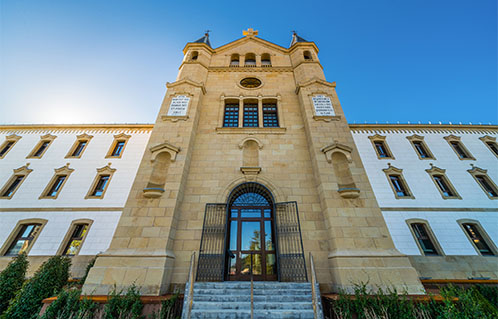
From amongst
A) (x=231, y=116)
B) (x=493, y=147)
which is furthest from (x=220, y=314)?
(x=493, y=147)

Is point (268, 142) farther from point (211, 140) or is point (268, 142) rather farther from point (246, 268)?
point (246, 268)

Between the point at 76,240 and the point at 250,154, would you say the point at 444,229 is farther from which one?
the point at 76,240

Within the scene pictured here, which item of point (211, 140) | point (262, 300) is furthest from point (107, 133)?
point (262, 300)

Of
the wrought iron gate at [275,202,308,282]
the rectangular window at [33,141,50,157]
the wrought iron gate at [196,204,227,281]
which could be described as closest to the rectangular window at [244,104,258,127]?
the wrought iron gate at [275,202,308,282]

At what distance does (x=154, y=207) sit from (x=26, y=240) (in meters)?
11.3

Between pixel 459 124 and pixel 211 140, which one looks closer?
pixel 211 140

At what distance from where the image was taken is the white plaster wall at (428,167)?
12.7 m

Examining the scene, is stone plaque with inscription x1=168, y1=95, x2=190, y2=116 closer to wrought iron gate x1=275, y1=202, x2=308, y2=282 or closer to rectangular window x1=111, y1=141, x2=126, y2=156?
wrought iron gate x1=275, y1=202, x2=308, y2=282

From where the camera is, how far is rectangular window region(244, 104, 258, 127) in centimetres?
Result: 1143

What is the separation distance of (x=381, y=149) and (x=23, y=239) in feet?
85.7

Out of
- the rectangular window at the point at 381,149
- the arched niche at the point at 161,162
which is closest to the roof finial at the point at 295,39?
the rectangular window at the point at 381,149

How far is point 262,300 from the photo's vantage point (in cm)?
564

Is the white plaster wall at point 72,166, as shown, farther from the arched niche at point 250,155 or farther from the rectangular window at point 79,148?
the arched niche at point 250,155

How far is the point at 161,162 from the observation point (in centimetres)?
885
